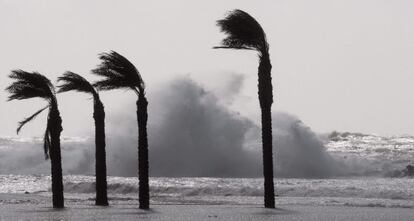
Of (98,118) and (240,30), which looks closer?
(240,30)

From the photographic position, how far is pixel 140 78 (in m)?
22.2

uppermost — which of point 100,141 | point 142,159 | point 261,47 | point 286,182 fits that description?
point 261,47

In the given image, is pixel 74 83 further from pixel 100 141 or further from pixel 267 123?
pixel 267 123

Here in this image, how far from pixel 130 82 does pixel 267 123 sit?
11.8ft

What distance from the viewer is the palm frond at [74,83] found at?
23219 millimetres

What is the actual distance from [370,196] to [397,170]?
108 feet

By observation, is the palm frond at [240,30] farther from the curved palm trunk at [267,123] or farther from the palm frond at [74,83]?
the palm frond at [74,83]

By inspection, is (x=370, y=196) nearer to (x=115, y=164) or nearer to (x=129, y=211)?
(x=129, y=211)

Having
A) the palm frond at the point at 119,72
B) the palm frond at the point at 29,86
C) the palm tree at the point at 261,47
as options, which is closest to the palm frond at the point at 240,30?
the palm tree at the point at 261,47

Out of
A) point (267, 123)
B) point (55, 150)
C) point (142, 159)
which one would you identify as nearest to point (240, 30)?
point (267, 123)

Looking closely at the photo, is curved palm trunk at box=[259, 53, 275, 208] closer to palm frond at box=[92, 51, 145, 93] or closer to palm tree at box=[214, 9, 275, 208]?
palm tree at box=[214, 9, 275, 208]

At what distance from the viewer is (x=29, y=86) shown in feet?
74.9

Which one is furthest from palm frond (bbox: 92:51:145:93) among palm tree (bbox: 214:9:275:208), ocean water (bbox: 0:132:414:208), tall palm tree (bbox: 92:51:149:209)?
ocean water (bbox: 0:132:414:208)

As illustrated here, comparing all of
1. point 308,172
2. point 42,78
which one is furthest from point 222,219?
point 308,172
